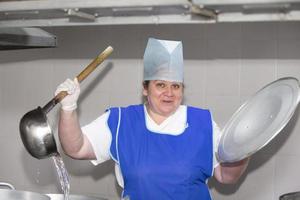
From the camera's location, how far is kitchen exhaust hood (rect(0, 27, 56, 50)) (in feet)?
4.70

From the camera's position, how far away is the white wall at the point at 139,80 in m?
1.65

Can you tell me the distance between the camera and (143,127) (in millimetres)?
1485

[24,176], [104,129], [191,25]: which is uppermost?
[191,25]

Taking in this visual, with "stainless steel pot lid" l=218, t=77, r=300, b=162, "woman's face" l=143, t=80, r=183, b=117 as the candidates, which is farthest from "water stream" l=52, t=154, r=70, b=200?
"stainless steel pot lid" l=218, t=77, r=300, b=162

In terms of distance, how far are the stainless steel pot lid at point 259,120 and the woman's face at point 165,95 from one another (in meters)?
0.18

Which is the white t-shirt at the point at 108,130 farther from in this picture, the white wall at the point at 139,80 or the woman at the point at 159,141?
the white wall at the point at 139,80

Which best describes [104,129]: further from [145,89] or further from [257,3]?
[257,3]

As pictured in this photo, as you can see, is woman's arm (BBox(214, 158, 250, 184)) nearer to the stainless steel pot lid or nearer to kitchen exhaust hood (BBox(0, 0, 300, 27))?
the stainless steel pot lid

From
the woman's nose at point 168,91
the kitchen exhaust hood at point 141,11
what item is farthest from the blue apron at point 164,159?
the kitchen exhaust hood at point 141,11

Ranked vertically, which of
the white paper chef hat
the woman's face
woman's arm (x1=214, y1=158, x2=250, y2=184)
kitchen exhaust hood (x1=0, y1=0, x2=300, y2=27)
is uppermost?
kitchen exhaust hood (x1=0, y1=0, x2=300, y2=27)

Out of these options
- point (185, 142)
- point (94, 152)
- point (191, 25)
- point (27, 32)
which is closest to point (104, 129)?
point (94, 152)

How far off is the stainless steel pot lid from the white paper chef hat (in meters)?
0.22

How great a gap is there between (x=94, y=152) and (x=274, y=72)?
0.65 metres

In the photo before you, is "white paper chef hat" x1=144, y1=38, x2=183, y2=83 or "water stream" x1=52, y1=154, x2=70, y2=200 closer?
"water stream" x1=52, y1=154, x2=70, y2=200
